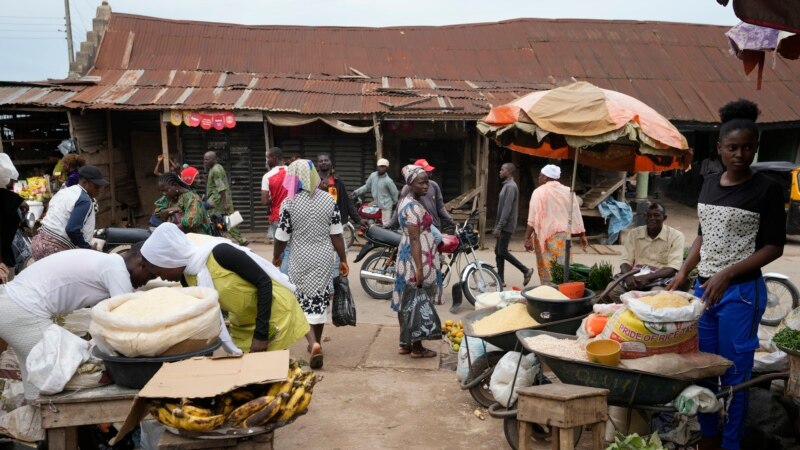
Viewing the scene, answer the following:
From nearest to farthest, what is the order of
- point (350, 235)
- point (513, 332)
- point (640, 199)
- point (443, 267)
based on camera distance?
point (513, 332)
point (443, 267)
point (350, 235)
point (640, 199)

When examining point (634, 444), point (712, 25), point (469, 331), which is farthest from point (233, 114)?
point (712, 25)

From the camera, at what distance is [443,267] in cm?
890

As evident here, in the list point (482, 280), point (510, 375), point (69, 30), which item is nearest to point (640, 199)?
point (482, 280)

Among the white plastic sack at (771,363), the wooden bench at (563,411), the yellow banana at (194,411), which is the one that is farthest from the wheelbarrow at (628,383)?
the yellow banana at (194,411)

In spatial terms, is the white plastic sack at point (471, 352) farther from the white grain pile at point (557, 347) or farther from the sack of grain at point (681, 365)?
the sack of grain at point (681, 365)

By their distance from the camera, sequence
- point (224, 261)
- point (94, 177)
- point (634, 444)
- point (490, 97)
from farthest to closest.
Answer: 1. point (490, 97)
2. point (94, 177)
3. point (224, 261)
4. point (634, 444)

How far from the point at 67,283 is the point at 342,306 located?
120 inches

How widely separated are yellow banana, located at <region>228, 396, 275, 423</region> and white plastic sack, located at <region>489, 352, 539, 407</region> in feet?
6.33

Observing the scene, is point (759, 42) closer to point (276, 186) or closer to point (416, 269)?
point (416, 269)

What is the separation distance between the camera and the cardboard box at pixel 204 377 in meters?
2.87

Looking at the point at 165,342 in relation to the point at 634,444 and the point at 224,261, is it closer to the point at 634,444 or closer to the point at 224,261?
the point at 224,261

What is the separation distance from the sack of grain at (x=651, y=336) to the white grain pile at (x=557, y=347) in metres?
0.25

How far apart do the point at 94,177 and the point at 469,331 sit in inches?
162

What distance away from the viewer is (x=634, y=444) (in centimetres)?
344
